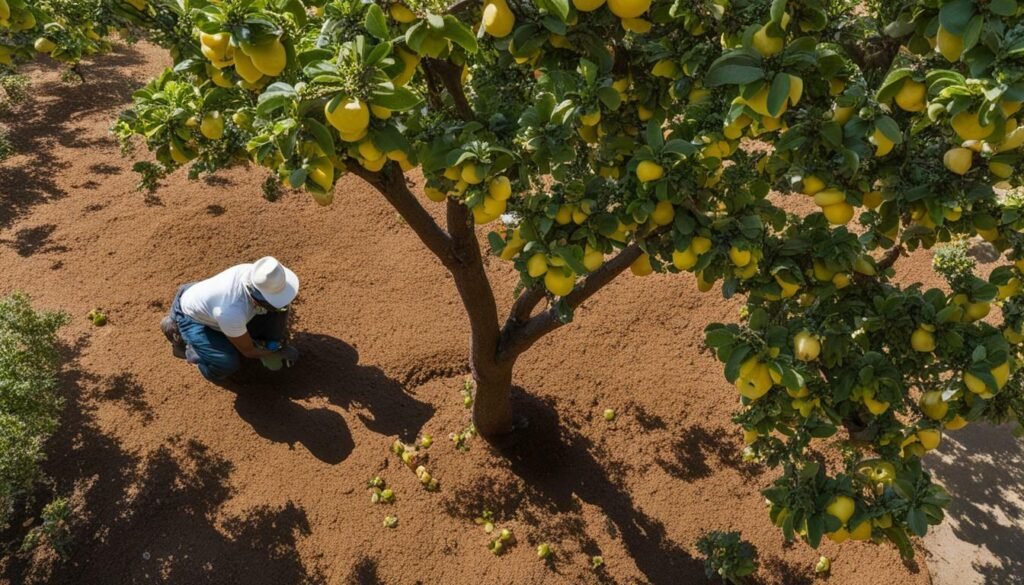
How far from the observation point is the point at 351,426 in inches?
180

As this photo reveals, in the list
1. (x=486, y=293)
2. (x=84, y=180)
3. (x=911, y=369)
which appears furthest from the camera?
(x=84, y=180)

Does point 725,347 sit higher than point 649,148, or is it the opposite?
point 649,148

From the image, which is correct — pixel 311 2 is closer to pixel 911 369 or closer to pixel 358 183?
pixel 911 369

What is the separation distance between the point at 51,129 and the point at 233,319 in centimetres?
444

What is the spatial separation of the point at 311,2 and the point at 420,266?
3631mm

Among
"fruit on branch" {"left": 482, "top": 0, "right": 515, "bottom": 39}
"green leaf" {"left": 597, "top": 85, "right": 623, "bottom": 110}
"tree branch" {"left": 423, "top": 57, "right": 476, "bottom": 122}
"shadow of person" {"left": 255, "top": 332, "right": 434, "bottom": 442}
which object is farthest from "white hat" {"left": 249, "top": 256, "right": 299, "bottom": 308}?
"green leaf" {"left": 597, "top": 85, "right": 623, "bottom": 110}

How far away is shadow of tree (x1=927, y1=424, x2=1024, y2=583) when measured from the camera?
4.14m

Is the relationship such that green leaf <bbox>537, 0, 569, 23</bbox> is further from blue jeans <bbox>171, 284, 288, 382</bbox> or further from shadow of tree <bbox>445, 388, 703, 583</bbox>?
blue jeans <bbox>171, 284, 288, 382</bbox>

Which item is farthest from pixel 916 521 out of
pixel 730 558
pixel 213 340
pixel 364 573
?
pixel 213 340

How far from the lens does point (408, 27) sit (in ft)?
5.82

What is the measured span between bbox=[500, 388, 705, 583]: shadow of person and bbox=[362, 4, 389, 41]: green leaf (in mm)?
3339

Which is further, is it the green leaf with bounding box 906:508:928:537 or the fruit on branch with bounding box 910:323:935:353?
the fruit on branch with bounding box 910:323:935:353

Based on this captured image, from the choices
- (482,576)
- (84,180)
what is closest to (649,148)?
(482,576)

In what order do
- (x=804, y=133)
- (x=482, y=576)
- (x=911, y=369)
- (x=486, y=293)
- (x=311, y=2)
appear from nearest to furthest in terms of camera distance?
(x=804, y=133)
(x=311, y=2)
(x=911, y=369)
(x=486, y=293)
(x=482, y=576)
